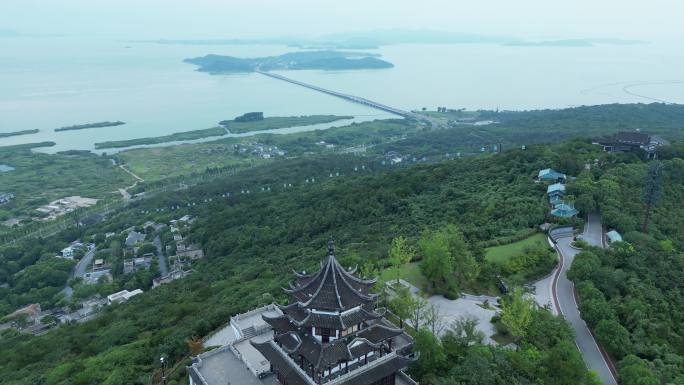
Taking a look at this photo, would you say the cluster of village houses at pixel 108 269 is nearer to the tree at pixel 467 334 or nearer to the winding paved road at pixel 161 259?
the winding paved road at pixel 161 259

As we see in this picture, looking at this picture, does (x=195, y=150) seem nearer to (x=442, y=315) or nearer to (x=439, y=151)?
(x=439, y=151)

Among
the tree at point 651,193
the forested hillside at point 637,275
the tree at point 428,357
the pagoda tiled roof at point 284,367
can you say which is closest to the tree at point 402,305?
the tree at point 428,357

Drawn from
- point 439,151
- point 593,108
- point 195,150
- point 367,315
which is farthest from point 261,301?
point 593,108

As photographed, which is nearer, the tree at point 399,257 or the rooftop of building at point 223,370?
the rooftop of building at point 223,370

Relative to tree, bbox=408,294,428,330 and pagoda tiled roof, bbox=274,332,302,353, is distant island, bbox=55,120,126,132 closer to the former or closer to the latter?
tree, bbox=408,294,428,330

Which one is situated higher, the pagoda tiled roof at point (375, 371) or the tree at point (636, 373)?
the pagoda tiled roof at point (375, 371)

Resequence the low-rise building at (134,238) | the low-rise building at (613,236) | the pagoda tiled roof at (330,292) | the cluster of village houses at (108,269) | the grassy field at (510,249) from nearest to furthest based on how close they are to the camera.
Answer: the pagoda tiled roof at (330,292) < the grassy field at (510,249) < the low-rise building at (613,236) < the cluster of village houses at (108,269) < the low-rise building at (134,238)

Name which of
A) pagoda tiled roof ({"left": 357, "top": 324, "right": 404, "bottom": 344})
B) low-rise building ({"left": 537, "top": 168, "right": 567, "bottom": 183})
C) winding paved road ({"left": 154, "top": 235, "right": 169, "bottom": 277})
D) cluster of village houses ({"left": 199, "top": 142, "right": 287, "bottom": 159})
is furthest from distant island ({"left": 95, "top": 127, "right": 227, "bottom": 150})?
pagoda tiled roof ({"left": 357, "top": 324, "right": 404, "bottom": 344})
